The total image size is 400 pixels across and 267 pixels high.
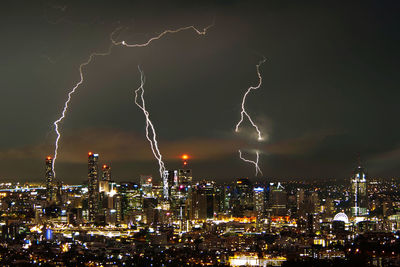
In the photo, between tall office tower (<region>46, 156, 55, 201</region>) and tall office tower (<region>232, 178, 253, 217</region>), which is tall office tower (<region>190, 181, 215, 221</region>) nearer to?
tall office tower (<region>232, 178, 253, 217</region>)

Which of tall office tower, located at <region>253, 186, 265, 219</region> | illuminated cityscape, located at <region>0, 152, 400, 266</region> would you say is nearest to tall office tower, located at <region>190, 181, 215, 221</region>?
illuminated cityscape, located at <region>0, 152, 400, 266</region>

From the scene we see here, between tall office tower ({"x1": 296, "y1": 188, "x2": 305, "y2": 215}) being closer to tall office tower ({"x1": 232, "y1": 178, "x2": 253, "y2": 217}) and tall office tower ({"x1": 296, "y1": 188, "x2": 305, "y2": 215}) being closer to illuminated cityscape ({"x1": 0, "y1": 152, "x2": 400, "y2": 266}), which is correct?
illuminated cityscape ({"x1": 0, "y1": 152, "x2": 400, "y2": 266})

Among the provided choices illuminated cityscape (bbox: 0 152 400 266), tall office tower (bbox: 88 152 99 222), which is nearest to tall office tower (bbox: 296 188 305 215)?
illuminated cityscape (bbox: 0 152 400 266)

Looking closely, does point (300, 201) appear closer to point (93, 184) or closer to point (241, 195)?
point (241, 195)

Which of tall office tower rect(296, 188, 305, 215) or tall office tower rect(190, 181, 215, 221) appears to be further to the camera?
tall office tower rect(190, 181, 215, 221)

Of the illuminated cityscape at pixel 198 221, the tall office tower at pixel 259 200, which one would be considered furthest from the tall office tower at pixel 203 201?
the tall office tower at pixel 259 200

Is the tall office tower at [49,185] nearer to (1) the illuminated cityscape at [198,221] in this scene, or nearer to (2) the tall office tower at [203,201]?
(1) the illuminated cityscape at [198,221]

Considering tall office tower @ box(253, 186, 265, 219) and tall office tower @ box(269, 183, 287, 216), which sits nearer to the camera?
tall office tower @ box(269, 183, 287, 216)
